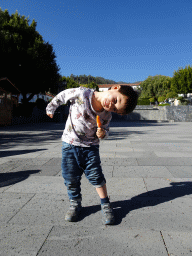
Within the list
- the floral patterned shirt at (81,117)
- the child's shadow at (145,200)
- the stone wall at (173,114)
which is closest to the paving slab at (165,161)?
the child's shadow at (145,200)

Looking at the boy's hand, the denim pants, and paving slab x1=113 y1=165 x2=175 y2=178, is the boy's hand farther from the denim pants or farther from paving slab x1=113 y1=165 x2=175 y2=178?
paving slab x1=113 y1=165 x2=175 y2=178

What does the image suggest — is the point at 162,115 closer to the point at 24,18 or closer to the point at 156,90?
the point at 24,18

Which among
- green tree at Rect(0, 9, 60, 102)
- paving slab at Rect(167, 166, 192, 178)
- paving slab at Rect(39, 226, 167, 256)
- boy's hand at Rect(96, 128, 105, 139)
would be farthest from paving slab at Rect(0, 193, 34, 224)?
green tree at Rect(0, 9, 60, 102)

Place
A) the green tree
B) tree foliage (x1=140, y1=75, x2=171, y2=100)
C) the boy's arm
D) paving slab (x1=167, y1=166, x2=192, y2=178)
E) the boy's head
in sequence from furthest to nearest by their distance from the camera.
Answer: tree foliage (x1=140, y1=75, x2=171, y2=100)
the green tree
paving slab (x1=167, y1=166, x2=192, y2=178)
the boy's arm
the boy's head

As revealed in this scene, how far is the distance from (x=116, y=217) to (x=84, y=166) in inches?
23.8

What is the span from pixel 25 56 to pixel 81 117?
25.9 m

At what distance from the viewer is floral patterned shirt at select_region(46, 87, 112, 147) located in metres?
2.28

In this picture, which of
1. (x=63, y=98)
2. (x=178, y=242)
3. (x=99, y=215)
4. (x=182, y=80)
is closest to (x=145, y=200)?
(x=99, y=215)

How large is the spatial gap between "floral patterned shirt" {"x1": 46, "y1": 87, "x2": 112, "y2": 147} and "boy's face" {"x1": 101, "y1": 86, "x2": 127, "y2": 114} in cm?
18

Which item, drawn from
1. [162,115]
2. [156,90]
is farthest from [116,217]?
[156,90]

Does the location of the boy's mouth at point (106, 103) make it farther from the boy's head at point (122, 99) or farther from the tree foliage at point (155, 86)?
the tree foliage at point (155, 86)

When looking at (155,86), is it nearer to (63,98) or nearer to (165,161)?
(165,161)

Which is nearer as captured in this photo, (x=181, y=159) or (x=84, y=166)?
(x=84, y=166)

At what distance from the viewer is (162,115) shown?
2581cm
